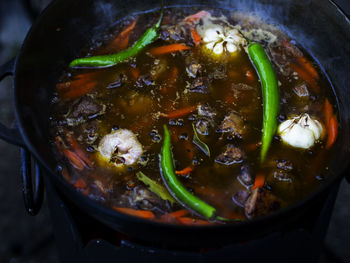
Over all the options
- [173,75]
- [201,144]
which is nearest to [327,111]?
[201,144]

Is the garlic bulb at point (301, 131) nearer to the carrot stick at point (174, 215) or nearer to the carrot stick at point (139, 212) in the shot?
the carrot stick at point (174, 215)

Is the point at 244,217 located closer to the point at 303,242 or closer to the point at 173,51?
the point at 303,242

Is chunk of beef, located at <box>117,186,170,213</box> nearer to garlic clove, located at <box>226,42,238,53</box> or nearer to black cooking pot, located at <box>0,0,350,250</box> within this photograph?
black cooking pot, located at <box>0,0,350,250</box>

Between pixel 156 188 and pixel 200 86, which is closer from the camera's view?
pixel 156 188

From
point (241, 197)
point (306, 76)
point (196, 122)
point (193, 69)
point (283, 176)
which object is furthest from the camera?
point (306, 76)

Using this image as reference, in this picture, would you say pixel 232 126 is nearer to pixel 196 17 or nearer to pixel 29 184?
pixel 196 17

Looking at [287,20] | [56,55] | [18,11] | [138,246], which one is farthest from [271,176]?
[18,11]

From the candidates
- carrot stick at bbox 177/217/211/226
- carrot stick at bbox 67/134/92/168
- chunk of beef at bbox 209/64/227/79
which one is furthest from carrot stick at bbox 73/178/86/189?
chunk of beef at bbox 209/64/227/79
